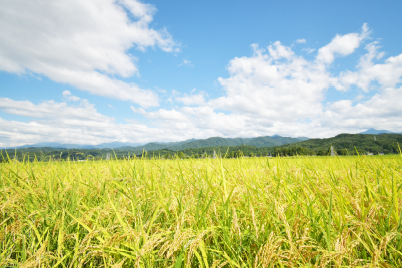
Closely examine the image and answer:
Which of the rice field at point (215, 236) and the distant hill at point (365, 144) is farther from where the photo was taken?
the distant hill at point (365, 144)

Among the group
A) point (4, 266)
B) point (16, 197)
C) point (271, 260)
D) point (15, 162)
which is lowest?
point (4, 266)

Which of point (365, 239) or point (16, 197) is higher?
point (16, 197)

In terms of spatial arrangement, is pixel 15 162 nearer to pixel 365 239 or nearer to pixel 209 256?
pixel 209 256

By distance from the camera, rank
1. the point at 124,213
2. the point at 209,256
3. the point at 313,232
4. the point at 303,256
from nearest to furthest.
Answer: the point at 303,256, the point at 209,256, the point at 313,232, the point at 124,213

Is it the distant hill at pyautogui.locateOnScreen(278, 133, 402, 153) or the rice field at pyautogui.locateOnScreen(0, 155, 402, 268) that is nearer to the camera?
the rice field at pyautogui.locateOnScreen(0, 155, 402, 268)

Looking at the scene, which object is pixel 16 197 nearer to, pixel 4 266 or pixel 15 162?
pixel 4 266

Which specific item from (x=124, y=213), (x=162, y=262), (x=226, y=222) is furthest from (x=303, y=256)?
(x=124, y=213)

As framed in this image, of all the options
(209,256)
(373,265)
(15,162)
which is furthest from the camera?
(15,162)

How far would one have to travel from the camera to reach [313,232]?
5.58ft

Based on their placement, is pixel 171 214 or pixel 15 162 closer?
pixel 171 214

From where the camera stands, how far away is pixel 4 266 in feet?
5.05

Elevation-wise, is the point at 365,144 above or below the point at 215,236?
below

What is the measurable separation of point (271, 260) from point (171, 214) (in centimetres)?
123

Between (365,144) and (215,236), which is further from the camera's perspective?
(365,144)
